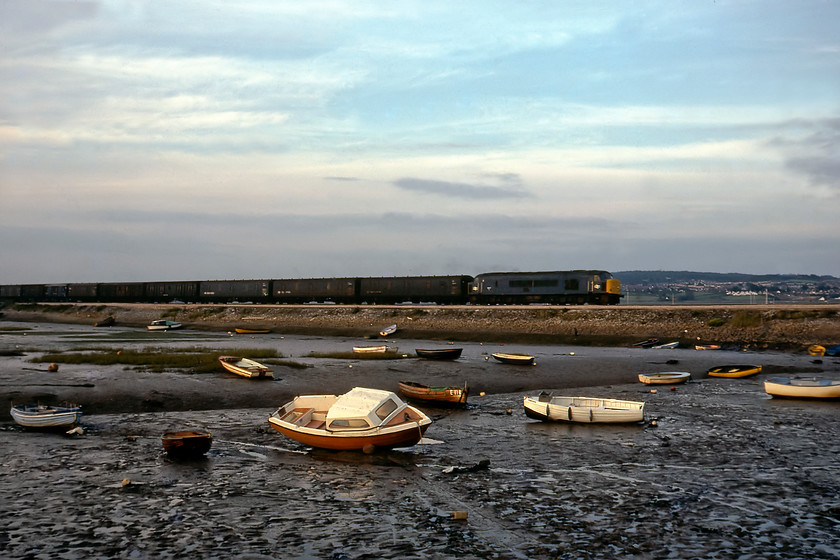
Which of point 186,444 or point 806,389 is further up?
point 806,389

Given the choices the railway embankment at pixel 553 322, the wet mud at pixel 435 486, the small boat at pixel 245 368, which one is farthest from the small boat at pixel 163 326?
the wet mud at pixel 435 486

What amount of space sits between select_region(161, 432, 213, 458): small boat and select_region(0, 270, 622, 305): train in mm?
72981

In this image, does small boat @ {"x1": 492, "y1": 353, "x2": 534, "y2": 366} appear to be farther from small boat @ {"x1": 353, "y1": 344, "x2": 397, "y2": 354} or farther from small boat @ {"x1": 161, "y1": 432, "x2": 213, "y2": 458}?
small boat @ {"x1": 161, "y1": 432, "x2": 213, "y2": 458}

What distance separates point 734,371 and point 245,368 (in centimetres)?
3283

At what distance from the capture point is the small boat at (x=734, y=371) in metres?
47.0

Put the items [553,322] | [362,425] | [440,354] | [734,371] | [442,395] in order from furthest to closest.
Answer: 1. [553,322]
2. [440,354]
3. [734,371]
4. [442,395]
5. [362,425]

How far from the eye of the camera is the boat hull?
31156 mm

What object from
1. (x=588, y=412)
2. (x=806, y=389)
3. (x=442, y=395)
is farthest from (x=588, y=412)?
(x=806, y=389)

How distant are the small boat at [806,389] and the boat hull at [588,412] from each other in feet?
38.2

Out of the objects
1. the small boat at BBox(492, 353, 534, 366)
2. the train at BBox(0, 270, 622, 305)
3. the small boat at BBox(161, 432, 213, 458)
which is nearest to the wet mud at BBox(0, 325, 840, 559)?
the small boat at BBox(161, 432, 213, 458)

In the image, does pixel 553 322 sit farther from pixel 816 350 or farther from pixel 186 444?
pixel 186 444

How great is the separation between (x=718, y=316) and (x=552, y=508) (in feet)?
200

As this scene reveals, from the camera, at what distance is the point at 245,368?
41.4m

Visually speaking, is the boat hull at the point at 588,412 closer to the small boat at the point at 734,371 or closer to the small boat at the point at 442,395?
the small boat at the point at 442,395
